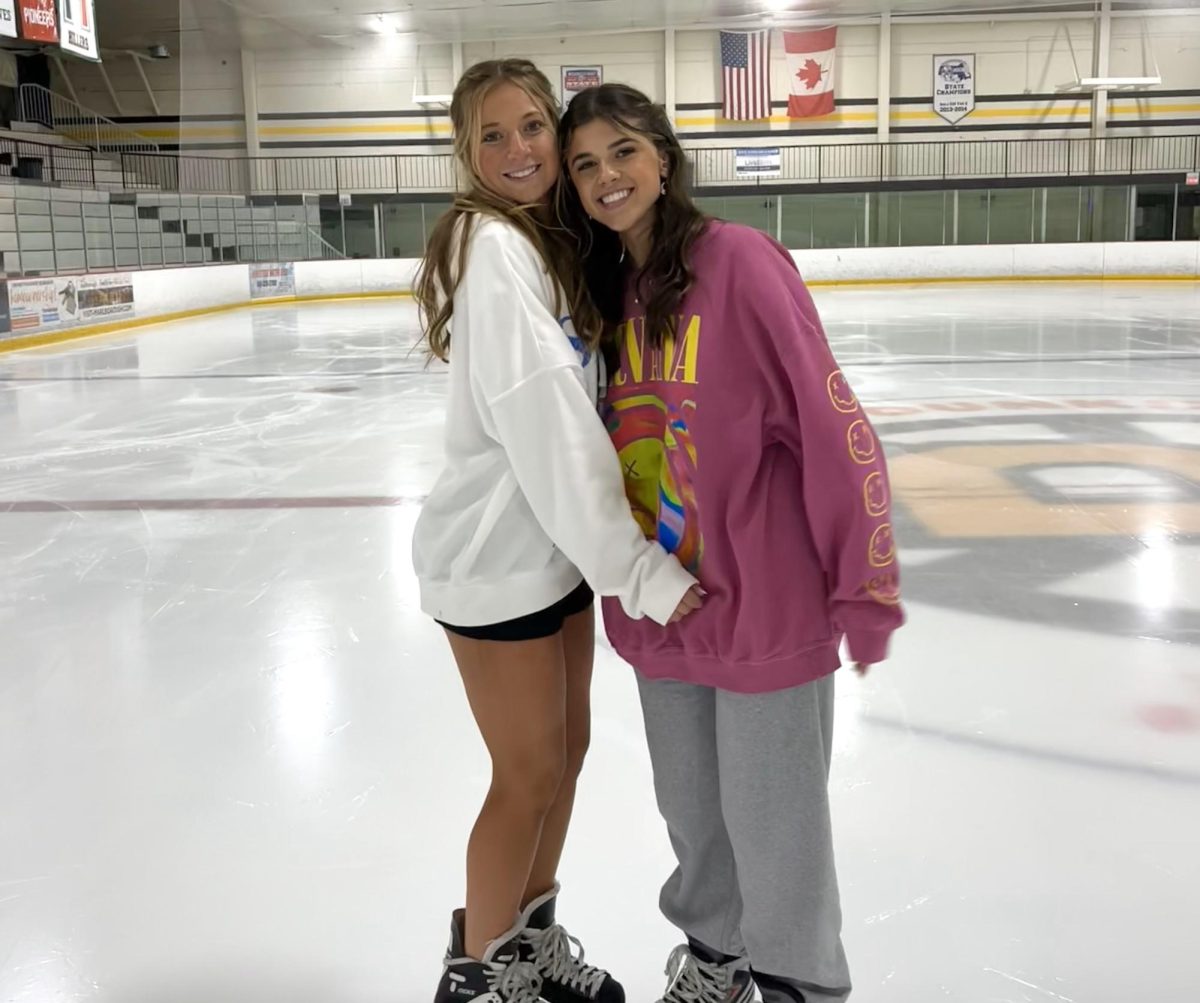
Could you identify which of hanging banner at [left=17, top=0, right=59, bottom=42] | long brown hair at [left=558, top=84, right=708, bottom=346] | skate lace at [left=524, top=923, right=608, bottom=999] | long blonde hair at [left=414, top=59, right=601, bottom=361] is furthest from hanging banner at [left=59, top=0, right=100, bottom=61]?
skate lace at [left=524, top=923, right=608, bottom=999]

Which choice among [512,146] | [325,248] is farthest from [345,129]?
[512,146]

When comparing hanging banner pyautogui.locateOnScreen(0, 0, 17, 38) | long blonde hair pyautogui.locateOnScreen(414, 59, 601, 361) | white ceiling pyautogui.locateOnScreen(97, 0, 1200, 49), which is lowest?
long blonde hair pyautogui.locateOnScreen(414, 59, 601, 361)

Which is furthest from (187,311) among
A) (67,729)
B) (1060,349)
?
(67,729)

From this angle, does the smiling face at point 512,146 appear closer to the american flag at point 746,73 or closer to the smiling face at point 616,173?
the smiling face at point 616,173

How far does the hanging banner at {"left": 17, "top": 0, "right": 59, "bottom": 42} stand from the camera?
12.8m

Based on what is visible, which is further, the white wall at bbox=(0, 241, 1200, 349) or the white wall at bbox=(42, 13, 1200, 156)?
the white wall at bbox=(42, 13, 1200, 156)

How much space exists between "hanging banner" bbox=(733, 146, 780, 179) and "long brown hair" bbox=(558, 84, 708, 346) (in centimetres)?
2356

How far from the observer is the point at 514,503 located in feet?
4.97

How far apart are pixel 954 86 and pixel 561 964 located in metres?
25.4

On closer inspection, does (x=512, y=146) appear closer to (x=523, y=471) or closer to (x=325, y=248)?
(x=523, y=471)

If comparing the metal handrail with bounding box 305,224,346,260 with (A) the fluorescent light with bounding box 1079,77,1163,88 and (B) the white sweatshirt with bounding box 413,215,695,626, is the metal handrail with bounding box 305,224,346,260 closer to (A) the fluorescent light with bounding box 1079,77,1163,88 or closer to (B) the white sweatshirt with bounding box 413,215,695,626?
(A) the fluorescent light with bounding box 1079,77,1163,88

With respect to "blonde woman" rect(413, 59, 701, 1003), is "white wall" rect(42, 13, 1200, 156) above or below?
above

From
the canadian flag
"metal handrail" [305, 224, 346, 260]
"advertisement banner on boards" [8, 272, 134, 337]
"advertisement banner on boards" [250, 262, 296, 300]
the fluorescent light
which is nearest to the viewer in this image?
"advertisement banner on boards" [8, 272, 134, 337]

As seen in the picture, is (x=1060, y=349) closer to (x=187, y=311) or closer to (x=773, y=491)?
(x=773, y=491)
